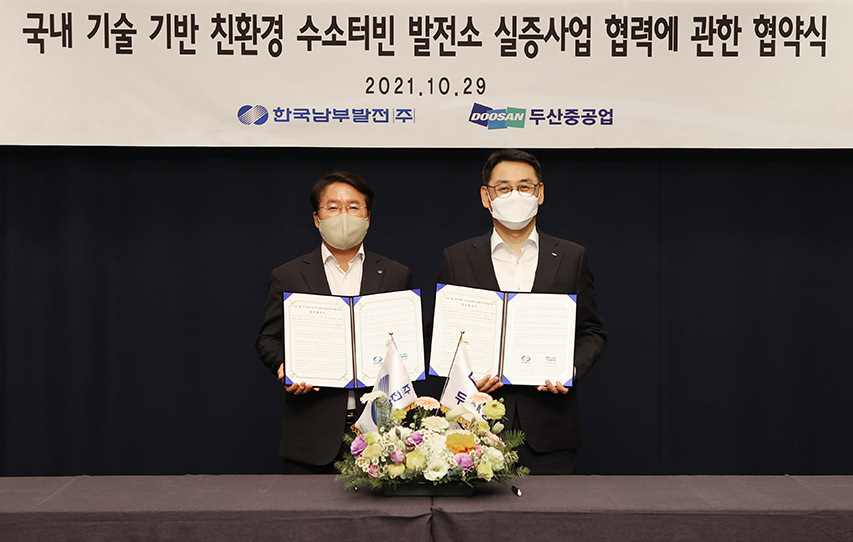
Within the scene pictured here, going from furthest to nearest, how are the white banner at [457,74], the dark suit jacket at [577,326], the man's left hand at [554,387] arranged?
the white banner at [457,74], the dark suit jacket at [577,326], the man's left hand at [554,387]

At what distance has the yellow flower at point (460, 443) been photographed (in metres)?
1.71

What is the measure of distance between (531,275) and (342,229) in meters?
0.65

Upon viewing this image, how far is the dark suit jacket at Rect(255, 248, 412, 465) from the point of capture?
2.32 meters

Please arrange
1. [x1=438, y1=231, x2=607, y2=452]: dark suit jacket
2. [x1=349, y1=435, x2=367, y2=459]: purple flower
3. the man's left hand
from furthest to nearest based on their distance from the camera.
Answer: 1. [x1=438, y1=231, x2=607, y2=452]: dark suit jacket
2. the man's left hand
3. [x1=349, y1=435, x2=367, y2=459]: purple flower

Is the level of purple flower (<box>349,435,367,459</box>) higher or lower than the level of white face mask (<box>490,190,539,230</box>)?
lower

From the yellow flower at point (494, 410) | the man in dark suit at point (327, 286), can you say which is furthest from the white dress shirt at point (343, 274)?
the yellow flower at point (494, 410)

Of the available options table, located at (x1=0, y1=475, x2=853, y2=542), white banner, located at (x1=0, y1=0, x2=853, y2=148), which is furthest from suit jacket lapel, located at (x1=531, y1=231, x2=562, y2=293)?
white banner, located at (x1=0, y1=0, x2=853, y2=148)

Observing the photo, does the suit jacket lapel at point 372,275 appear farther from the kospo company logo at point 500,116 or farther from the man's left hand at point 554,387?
the kospo company logo at point 500,116

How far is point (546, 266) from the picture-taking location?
2.36 m

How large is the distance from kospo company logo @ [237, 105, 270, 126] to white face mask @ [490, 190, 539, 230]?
4.26 ft

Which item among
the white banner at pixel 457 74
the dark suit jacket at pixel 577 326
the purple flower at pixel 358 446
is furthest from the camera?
the white banner at pixel 457 74

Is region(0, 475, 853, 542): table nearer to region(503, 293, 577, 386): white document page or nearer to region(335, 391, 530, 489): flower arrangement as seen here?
region(335, 391, 530, 489): flower arrangement

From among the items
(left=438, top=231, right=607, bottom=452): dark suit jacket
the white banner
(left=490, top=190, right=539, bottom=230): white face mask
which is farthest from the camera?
the white banner

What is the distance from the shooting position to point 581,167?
344 centimetres
